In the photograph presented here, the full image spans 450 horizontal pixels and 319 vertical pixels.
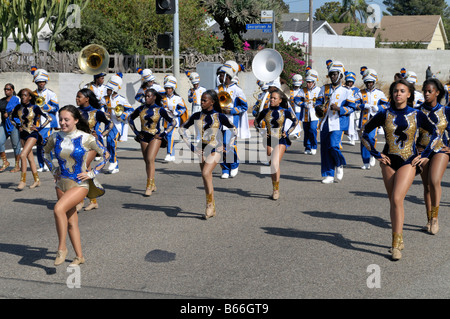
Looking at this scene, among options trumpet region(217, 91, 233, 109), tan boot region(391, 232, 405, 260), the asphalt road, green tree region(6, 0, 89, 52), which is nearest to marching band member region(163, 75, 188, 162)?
the asphalt road

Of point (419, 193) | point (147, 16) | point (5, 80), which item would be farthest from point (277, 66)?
point (147, 16)

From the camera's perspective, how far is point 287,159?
49.2 feet

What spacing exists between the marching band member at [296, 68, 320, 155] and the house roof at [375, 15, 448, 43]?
66145 mm

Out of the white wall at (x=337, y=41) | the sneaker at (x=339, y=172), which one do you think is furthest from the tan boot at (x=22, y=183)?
the white wall at (x=337, y=41)

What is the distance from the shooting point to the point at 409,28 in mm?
83562

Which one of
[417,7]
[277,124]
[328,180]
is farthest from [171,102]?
[417,7]

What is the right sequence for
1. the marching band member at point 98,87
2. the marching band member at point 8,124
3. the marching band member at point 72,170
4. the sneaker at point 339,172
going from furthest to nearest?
1. the marching band member at point 98,87
2. the marching band member at point 8,124
3. the sneaker at point 339,172
4. the marching band member at point 72,170

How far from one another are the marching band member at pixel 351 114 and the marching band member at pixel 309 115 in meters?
0.86

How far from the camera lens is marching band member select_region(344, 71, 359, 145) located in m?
12.8

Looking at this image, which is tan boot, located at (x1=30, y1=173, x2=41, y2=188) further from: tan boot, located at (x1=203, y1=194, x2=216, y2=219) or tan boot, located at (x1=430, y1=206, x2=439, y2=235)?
tan boot, located at (x1=430, y1=206, x2=439, y2=235)

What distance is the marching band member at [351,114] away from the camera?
12817mm

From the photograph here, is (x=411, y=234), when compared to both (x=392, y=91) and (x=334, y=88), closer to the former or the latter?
(x=392, y=91)

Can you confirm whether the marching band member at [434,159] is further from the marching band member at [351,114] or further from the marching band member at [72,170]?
the marching band member at [72,170]

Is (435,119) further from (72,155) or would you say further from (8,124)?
(8,124)
